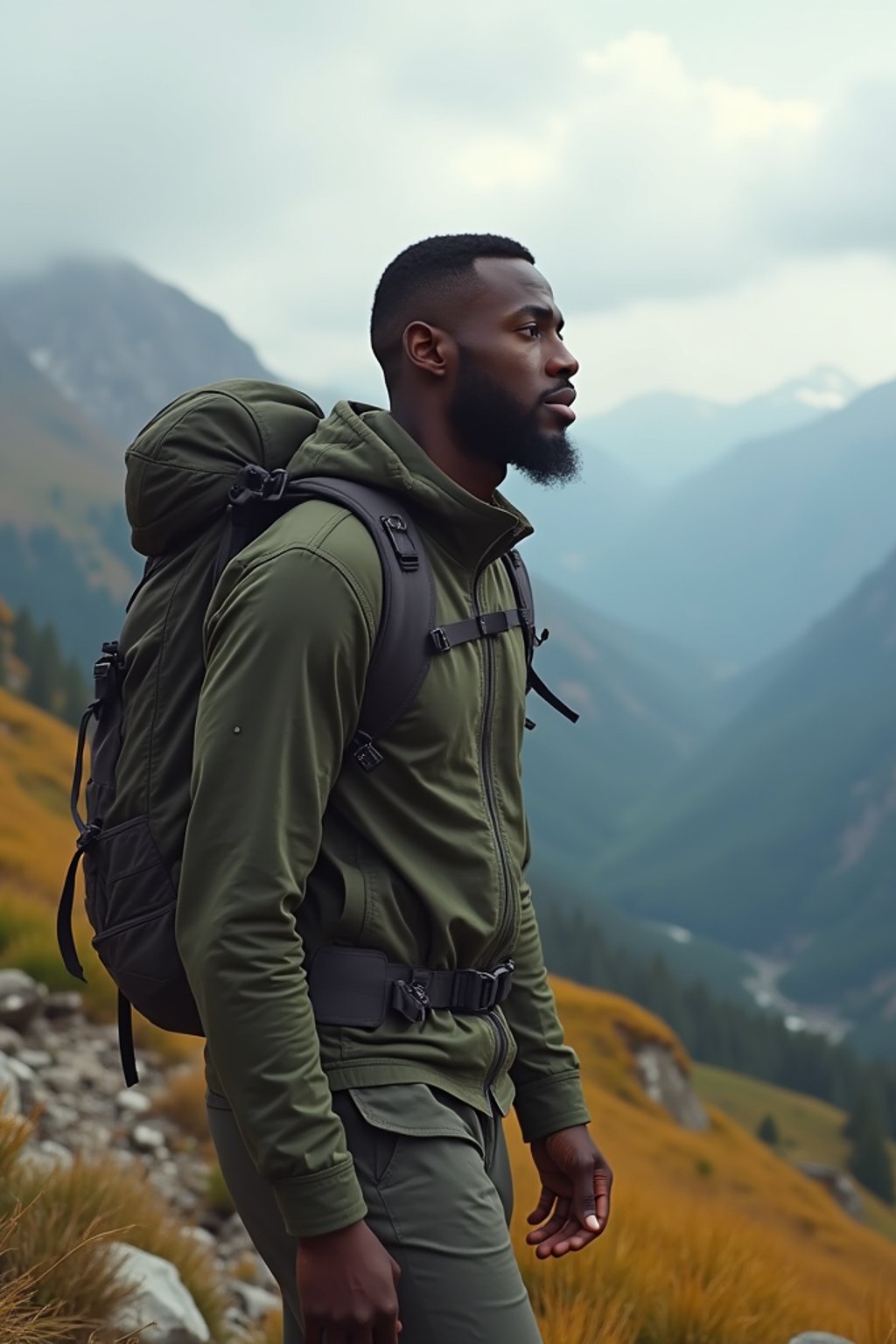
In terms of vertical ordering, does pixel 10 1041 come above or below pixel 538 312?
below

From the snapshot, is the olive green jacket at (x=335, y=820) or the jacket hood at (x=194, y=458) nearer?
the olive green jacket at (x=335, y=820)

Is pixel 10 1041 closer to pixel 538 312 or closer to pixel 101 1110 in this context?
pixel 101 1110

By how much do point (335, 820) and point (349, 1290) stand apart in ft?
3.34

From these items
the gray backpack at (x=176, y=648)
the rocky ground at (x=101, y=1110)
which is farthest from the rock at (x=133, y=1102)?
the gray backpack at (x=176, y=648)

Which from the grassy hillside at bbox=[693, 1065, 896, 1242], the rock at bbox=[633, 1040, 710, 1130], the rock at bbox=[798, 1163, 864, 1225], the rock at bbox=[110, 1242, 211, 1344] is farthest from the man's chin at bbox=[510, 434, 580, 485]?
the grassy hillside at bbox=[693, 1065, 896, 1242]

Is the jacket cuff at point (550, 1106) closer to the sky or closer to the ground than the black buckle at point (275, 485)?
closer to the ground

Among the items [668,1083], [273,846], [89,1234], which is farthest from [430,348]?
[668,1083]

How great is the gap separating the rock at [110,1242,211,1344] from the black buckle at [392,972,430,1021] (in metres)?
2.94

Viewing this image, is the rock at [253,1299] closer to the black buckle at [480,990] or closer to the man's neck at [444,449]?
the black buckle at [480,990]

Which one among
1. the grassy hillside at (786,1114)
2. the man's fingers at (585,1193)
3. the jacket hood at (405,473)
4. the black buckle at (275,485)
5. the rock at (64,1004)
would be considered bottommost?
the grassy hillside at (786,1114)

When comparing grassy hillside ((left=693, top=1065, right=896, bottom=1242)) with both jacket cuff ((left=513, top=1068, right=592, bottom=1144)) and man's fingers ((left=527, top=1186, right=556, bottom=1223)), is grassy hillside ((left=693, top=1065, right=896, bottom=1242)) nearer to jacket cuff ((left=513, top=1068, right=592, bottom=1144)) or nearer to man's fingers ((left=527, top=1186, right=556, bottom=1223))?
man's fingers ((left=527, top=1186, right=556, bottom=1223))

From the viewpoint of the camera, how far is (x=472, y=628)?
11.1 feet

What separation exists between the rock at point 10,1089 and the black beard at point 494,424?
13.4ft

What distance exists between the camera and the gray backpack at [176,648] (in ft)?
10.4
